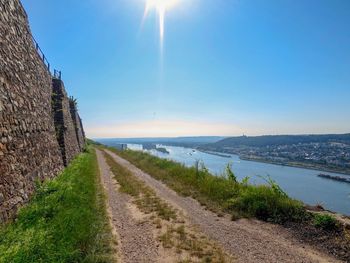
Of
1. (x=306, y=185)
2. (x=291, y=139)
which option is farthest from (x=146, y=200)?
(x=291, y=139)

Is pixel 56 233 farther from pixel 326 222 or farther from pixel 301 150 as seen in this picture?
pixel 301 150

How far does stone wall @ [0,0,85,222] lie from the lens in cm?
654

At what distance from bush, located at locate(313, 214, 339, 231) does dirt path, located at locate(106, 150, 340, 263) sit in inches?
35.9

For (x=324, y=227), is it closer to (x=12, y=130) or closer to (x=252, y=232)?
(x=252, y=232)

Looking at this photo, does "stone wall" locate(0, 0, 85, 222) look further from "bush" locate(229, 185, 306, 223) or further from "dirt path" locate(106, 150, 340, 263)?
"bush" locate(229, 185, 306, 223)

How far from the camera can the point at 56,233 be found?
17.9ft

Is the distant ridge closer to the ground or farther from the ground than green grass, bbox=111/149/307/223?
farther from the ground

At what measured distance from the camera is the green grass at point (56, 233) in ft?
14.8

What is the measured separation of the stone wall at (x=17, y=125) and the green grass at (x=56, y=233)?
0.40 meters

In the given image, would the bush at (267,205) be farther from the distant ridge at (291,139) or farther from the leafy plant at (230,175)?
the distant ridge at (291,139)

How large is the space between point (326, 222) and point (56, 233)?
6479 mm

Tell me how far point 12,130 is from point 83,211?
2771mm

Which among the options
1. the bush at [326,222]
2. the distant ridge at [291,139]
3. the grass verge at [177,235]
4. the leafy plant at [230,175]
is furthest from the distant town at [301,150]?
the grass verge at [177,235]

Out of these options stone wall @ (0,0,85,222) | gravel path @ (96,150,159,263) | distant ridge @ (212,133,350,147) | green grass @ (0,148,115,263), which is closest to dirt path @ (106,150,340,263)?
gravel path @ (96,150,159,263)
